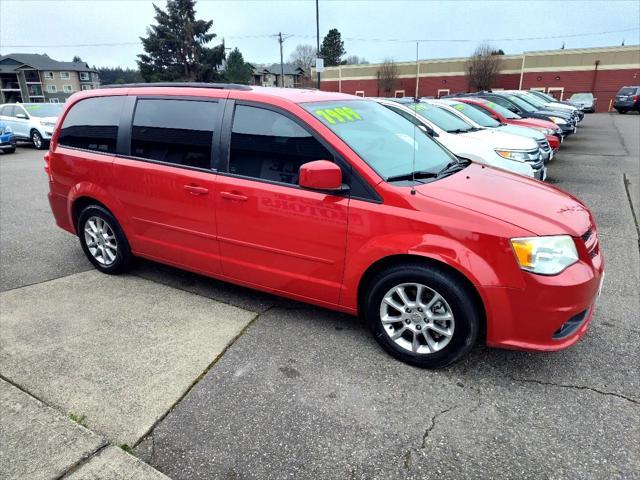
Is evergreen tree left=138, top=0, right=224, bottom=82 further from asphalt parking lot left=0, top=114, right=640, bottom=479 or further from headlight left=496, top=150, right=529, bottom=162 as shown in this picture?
asphalt parking lot left=0, top=114, right=640, bottom=479

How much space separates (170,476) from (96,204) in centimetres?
312

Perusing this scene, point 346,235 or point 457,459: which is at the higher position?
point 346,235

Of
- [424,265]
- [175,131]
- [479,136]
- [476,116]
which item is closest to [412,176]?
[424,265]

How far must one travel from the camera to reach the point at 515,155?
7199 mm

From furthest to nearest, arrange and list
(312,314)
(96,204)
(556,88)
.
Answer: (556,88)
(96,204)
(312,314)

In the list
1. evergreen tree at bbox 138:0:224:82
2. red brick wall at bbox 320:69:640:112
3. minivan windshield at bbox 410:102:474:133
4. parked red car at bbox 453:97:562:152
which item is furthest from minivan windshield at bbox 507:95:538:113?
evergreen tree at bbox 138:0:224:82

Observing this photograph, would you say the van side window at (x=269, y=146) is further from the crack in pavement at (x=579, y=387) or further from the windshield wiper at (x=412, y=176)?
the crack in pavement at (x=579, y=387)

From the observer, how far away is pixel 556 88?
42.2 metres

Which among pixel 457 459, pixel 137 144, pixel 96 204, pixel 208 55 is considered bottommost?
pixel 457 459

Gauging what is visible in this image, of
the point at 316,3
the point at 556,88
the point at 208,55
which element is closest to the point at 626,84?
the point at 556,88

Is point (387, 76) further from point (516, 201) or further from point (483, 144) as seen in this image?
point (516, 201)

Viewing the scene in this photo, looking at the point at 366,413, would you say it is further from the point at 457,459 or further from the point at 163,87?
the point at 163,87

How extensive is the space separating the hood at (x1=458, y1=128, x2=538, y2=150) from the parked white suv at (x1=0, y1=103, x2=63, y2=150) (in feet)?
50.0

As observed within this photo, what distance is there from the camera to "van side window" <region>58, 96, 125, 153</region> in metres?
4.25
